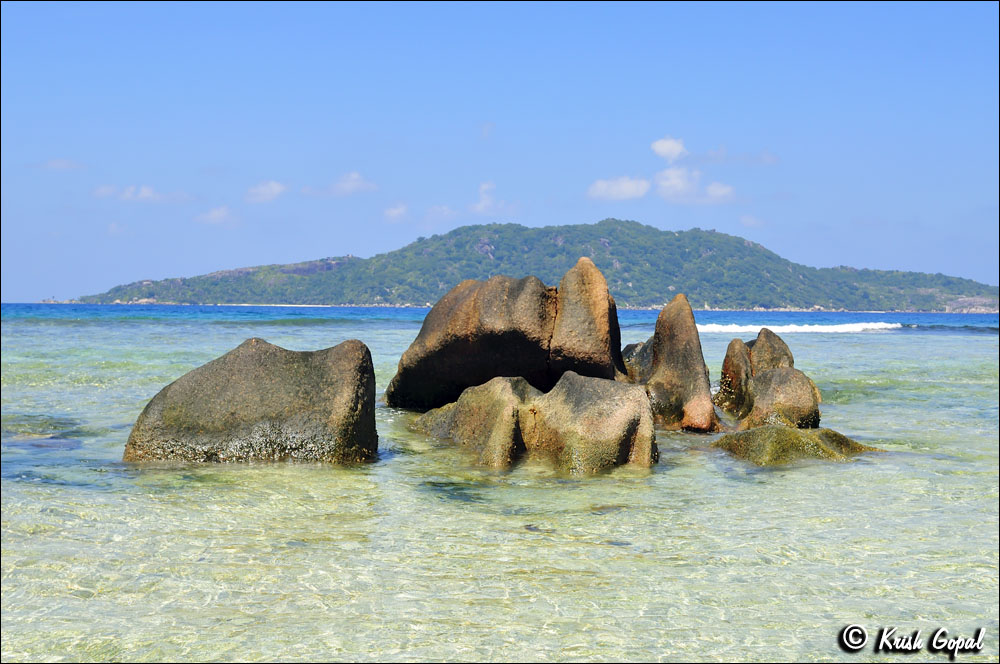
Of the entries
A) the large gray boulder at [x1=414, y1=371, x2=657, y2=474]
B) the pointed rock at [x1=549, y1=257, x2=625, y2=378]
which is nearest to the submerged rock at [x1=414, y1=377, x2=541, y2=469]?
the large gray boulder at [x1=414, y1=371, x2=657, y2=474]

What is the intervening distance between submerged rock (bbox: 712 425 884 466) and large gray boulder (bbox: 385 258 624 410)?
248 centimetres

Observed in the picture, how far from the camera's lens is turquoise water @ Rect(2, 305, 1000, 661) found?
395 cm

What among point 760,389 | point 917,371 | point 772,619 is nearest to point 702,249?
point 917,371

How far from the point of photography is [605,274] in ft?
312

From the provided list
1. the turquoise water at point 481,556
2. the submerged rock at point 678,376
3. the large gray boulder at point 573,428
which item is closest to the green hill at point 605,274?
the submerged rock at point 678,376

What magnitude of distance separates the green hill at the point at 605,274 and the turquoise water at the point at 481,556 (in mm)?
80156

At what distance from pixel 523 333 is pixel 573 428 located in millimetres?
3006

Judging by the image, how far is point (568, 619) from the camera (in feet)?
13.6

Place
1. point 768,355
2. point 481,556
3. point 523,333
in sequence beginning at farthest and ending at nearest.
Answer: point 768,355 < point 523,333 < point 481,556

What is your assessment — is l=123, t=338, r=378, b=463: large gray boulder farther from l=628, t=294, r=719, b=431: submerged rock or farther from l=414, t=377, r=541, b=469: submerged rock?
l=628, t=294, r=719, b=431: submerged rock

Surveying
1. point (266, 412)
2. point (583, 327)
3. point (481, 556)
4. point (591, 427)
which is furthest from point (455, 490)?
point (583, 327)

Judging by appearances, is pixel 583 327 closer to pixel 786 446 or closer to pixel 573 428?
pixel 573 428

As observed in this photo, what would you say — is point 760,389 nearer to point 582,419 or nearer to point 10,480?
point 582,419

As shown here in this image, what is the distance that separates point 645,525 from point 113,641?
138 inches
